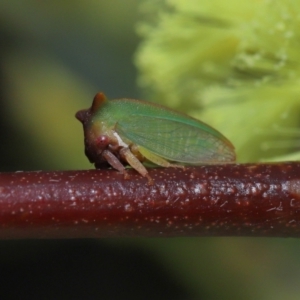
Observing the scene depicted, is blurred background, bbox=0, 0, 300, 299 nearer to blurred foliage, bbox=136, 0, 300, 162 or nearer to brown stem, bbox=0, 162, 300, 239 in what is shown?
blurred foliage, bbox=136, 0, 300, 162

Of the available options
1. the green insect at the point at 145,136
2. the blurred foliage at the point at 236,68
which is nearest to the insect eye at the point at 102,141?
the green insect at the point at 145,136

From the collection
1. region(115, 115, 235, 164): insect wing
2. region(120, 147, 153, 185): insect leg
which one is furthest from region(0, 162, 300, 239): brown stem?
region(115, 115, 235, 164): insect wing

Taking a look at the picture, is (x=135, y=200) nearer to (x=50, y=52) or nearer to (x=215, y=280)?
(x=215, y=280)

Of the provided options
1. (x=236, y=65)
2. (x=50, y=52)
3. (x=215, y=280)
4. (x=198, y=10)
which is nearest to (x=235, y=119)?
(x=236, y=65)

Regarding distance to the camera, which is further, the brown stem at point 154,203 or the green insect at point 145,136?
the green insect at point 145,136

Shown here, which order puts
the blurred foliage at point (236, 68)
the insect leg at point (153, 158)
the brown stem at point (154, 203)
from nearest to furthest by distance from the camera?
the brown stem at point (154, 203) < the insect leg at point (153, 158) < the blurred foliage at point (236, 68)

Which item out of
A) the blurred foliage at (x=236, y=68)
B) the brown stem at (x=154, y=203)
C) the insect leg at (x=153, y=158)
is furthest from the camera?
the blurred foliage at (x=236, y=68)

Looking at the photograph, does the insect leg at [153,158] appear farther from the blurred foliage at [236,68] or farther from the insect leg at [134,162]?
the blurred foliage at [236,68]
